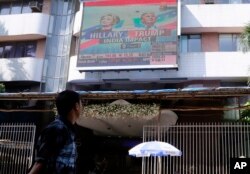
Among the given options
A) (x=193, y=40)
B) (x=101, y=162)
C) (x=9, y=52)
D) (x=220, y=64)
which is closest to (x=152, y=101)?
(x=101, y=162)

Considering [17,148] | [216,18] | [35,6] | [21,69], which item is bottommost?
[17,148]

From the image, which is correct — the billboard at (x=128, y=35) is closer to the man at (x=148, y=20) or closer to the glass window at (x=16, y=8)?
the man at (x=148, y=20)

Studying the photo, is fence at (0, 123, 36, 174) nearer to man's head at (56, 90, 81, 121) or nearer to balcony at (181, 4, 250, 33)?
man's head at (56, 90, 81, 121)

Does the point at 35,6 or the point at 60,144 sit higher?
the point at 35,6

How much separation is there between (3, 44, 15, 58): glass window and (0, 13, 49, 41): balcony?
448 mm

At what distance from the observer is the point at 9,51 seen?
66.0 feet

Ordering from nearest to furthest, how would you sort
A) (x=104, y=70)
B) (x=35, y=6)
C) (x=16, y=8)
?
(x=104, y=70)
(x=35, y=6)
(x=16, y=8)

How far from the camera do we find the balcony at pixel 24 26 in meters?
19.0

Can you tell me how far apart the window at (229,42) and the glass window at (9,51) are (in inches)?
437

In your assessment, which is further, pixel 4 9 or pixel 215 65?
pixel 4 9

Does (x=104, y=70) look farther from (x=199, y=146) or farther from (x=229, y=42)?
(x=199, y=146)

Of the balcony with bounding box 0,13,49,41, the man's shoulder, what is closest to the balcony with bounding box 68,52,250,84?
the balcony with bounding box 0,13,49,41

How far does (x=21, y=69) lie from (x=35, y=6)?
11.7 feet

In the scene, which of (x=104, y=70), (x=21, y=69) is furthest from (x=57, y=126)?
(x=21, y=69)
